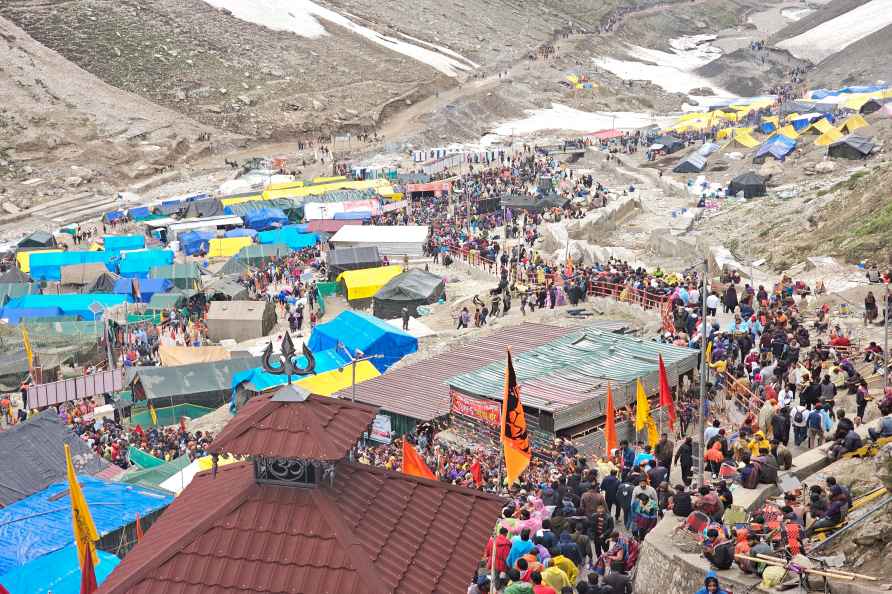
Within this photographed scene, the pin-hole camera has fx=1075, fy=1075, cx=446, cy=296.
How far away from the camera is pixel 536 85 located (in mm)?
89062

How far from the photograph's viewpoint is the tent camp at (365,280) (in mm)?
34469

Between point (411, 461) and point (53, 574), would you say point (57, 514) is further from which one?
point (411, 461)

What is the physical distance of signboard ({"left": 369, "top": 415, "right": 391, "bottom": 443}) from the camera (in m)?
19.0

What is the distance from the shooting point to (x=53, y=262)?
1572 inches

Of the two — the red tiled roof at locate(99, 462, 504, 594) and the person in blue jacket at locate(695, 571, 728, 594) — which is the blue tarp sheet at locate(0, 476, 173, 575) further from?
the person in blue jacket at locate(695, 571, 728, 594)

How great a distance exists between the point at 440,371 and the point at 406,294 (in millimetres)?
11181

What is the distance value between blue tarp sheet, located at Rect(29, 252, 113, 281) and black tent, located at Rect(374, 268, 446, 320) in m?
12.9

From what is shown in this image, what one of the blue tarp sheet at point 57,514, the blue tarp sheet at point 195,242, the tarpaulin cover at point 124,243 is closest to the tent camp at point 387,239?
the blue tarp sheet at point 195,242

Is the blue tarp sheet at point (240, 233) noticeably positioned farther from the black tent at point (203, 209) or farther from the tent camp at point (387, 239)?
the tent camp at point (387, 239)

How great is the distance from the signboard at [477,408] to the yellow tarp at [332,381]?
163 inches

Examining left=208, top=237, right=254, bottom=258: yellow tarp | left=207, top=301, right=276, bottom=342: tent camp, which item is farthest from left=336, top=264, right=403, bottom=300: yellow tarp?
left=208, top=237, right=254, bottom=258: yellow tarp

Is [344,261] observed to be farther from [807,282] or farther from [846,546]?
[846,546]

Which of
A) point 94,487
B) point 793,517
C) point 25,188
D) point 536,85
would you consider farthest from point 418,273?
point 536,85

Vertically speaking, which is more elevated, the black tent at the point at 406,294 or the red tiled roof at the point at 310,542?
the red tiled roof at the point at 310,542
